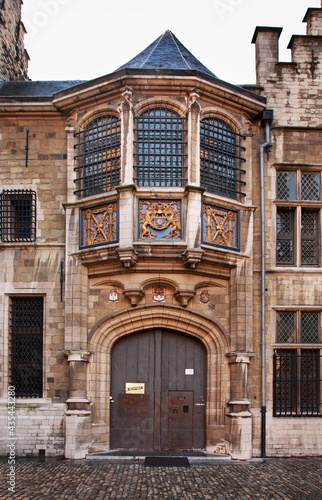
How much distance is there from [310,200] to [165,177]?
3.75m

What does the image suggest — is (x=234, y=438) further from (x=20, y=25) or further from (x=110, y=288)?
(x=20, y=25)

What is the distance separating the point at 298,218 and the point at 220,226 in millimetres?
2185

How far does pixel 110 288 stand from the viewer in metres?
11.2

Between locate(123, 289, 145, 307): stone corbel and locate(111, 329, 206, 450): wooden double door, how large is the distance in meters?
0.92

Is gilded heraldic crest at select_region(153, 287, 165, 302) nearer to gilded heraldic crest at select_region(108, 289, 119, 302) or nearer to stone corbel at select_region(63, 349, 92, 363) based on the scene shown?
gilded heraldic crest at select_region(108, 289, 119, 302)

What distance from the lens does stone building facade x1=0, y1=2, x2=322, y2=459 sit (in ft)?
34.7

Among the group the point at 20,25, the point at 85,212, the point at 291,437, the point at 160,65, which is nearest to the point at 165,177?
the point at 85,212

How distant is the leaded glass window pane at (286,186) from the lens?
11.8 metres

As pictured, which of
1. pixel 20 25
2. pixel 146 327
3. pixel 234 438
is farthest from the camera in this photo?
pixel 20 25

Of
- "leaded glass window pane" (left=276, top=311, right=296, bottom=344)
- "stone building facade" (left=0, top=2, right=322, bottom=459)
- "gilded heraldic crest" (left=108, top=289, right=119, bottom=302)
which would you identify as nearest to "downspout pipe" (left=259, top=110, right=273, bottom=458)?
"stone building facade" (left=0, top=2, right=322, bottom=459)

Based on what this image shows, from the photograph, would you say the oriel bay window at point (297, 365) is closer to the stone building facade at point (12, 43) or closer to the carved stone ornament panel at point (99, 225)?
the carved stone ornament panel at point (99, 225)

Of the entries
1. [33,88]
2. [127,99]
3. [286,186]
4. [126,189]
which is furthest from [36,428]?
[33,88]

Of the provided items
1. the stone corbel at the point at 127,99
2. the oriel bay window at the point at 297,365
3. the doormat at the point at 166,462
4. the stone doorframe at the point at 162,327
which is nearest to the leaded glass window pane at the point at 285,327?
the oriel bay window at the point at 297,365

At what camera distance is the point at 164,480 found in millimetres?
8820
